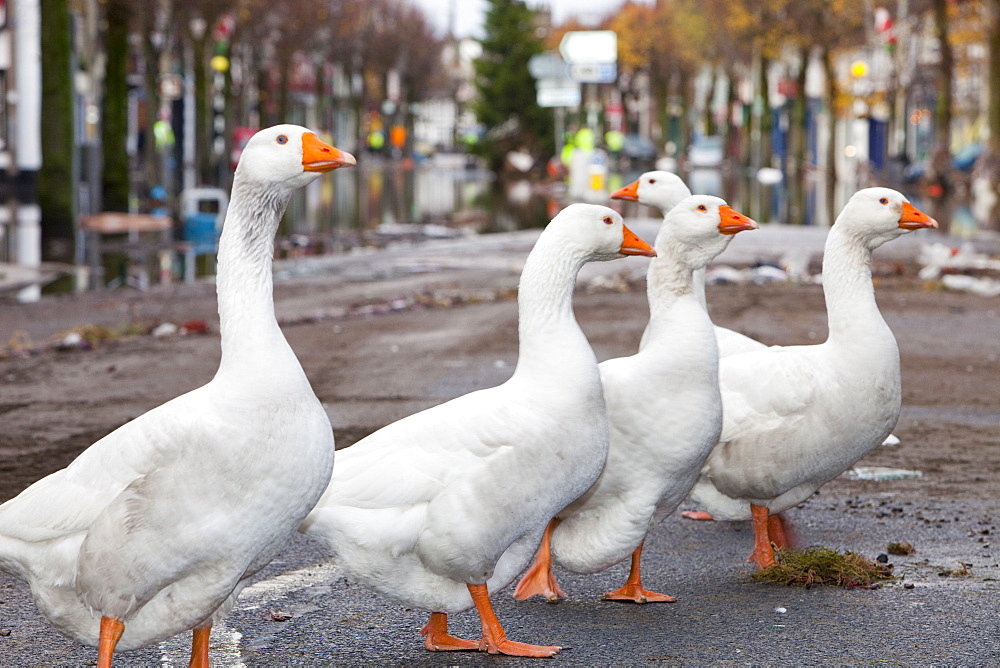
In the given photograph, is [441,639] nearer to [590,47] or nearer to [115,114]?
[115,114]

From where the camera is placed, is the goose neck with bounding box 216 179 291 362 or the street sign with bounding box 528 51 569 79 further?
the street sign with bounding box 528 51 569 79

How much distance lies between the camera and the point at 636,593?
211 inches

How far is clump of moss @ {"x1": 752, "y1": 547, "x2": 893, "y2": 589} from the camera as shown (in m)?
5.45

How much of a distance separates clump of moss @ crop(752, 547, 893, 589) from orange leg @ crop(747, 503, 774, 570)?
9cm

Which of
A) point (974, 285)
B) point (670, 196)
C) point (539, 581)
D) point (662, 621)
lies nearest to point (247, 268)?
point (539, 581)

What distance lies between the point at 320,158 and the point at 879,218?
3.04 meters

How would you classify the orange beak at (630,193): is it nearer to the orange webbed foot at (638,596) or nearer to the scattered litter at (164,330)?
the orange webbed foot at (638,596)

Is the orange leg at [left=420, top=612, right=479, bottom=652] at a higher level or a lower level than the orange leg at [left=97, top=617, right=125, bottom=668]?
lower

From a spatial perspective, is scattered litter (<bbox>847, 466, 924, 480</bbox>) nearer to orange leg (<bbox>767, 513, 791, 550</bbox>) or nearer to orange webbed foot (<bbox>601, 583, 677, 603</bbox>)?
orange leg (<bbox>767, 513, 791, 550</bbox>)

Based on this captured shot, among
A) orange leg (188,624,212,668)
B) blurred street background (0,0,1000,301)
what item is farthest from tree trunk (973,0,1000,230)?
orange leg (188,624,212,668)

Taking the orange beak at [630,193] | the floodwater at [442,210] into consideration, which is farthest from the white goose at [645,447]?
the floodwater at [442,210]

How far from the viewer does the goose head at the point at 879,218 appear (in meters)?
6.09

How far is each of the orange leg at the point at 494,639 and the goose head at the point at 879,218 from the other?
8.37ft

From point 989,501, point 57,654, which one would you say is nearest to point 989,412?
point 989,501
